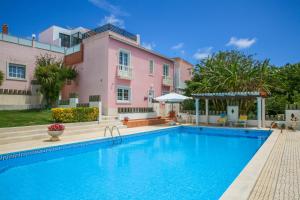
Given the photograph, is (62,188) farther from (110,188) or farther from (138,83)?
(138,83)

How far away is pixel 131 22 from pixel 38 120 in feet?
49.9

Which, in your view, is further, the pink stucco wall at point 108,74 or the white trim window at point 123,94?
the white trim window at point 123,94

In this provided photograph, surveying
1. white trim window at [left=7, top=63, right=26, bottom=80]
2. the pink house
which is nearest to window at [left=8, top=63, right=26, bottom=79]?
white trim window at [left=7, top=63, right=26, bottom=80]

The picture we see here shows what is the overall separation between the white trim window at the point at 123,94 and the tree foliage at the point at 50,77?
17.7 feet

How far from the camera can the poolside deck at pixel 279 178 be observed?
4.29 metres

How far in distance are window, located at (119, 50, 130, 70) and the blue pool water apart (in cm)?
1011

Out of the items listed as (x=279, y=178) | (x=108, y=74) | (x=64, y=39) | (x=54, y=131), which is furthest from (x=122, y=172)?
(x=64, y=39)

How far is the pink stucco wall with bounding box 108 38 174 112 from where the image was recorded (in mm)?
18922

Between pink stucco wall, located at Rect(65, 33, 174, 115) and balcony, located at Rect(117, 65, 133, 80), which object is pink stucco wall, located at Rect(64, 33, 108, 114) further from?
balcony, located at Rect(117, 65, 133, 80)

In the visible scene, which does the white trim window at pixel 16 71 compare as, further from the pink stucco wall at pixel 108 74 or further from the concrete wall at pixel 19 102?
the pink stucco wall at pixel 108 74

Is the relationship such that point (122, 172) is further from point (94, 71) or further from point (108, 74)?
point (94, 71)

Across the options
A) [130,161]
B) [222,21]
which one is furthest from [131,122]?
[222,21]

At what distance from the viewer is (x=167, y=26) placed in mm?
21016

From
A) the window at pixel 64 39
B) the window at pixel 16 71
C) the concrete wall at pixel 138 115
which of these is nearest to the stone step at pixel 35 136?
the concrete wall at pixel 138 115
